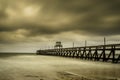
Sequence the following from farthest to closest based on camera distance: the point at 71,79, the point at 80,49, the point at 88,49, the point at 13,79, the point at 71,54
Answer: the point at 71,54
the point at 80,49
the point at 88,49
the point at 13,79
the point at 71,79

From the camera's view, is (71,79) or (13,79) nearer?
(71,79)

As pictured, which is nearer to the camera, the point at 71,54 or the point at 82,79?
the point at 82,79

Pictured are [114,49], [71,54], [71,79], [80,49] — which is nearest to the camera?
[71,79]

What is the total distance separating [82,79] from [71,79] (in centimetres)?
54

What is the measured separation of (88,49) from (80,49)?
12.9 feet

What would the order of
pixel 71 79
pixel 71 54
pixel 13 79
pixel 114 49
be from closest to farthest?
pixel 71 79, pixel 13 79, pixel 114 49, pixel 71 54

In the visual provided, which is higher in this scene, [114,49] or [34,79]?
[114,49]

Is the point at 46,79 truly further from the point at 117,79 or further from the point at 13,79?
the point at 117,79

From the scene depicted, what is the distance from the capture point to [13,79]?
8.91m

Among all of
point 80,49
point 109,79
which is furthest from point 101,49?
point 109,79

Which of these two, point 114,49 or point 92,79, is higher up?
point 114,49

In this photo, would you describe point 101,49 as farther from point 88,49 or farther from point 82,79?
point 82,79

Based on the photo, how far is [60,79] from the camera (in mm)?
8477

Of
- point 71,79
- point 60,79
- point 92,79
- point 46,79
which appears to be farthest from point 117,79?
point 46,79
